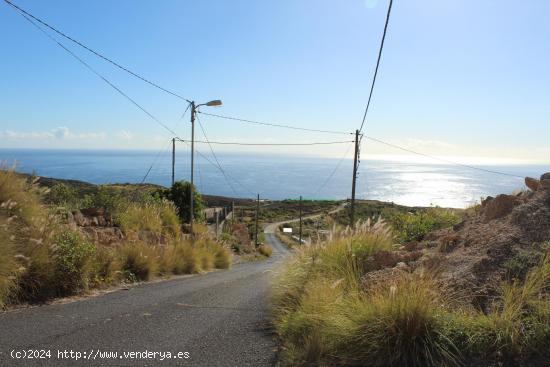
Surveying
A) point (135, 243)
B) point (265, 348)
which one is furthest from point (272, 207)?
point (265, 348)

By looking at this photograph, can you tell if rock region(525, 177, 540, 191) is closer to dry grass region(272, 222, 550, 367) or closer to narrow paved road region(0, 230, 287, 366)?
dry grass region(272, 222, 550, 367)

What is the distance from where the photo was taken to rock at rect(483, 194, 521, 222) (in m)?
7.95

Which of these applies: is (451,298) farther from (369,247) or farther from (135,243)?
(135,243)

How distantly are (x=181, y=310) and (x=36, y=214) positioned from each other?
408 centimetres

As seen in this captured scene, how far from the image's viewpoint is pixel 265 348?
5.46 metres

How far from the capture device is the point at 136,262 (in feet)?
38.5

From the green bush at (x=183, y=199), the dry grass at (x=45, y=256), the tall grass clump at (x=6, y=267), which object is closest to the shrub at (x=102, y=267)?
the dry grass at (x=45, y=256)

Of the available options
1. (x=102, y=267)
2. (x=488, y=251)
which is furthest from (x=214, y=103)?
(x=488, y=251)

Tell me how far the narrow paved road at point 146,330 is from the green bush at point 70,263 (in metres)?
0.55

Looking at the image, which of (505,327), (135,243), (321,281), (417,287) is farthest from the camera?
(135,243)

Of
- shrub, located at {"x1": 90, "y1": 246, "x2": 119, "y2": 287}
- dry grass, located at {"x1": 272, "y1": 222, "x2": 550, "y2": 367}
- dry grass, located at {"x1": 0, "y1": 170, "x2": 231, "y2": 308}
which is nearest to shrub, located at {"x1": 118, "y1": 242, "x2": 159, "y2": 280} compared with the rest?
dry grass, located at {"x1": 0, "y1": 170, "x2": 231, "y2": 308}

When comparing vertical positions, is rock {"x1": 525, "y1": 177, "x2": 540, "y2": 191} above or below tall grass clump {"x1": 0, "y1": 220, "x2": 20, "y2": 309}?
above

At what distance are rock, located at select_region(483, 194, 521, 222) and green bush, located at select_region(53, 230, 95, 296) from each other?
768 centimetres

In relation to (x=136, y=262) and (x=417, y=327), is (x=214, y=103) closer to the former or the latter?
(x=136, y=262)
